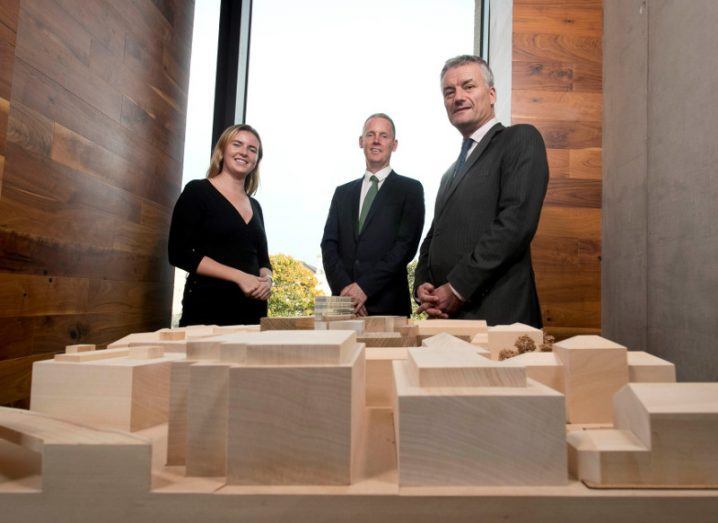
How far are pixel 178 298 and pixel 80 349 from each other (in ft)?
7.42

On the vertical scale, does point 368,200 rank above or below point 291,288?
above

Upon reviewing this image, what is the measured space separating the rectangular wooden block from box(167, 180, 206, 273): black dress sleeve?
1857 millimetres

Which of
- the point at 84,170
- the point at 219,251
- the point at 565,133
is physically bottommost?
the point at 219,251

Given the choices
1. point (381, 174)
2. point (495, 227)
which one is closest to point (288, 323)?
point (495, 227)

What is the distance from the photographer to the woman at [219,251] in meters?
2.17

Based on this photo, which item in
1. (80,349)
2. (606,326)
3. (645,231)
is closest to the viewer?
(80,349)

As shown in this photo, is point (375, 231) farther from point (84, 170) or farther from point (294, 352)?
point (294, 352)

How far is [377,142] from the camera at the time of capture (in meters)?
2.45

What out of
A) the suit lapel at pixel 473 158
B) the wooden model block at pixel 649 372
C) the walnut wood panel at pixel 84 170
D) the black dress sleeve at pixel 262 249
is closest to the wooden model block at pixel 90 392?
the wooden model block at pixel 649 372

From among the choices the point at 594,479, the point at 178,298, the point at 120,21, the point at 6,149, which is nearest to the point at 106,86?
the point at 120,21

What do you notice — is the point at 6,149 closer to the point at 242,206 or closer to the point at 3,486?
the point at 242,206

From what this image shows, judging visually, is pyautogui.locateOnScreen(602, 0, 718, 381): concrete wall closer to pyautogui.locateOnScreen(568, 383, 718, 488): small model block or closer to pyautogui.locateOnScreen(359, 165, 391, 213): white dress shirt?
pyautogui.locateOnScreen(359, 165, 391, 213): white dress shirt

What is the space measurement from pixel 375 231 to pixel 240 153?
0.72 m

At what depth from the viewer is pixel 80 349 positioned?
76 cm
